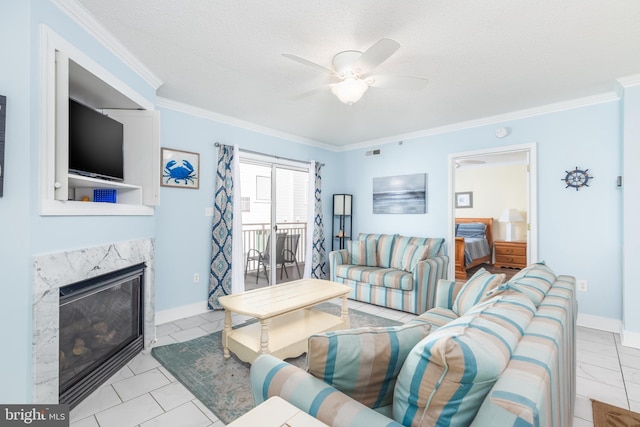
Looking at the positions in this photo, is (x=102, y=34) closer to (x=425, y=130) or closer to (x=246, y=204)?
(x=246, y=204)

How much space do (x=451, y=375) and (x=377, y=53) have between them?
1.75m

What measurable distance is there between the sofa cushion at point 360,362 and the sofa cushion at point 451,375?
8 cm

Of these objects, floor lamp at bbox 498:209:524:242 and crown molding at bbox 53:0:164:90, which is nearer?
crown molding at bbox 53:0:164:90

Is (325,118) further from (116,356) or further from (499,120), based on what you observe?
(116,356)

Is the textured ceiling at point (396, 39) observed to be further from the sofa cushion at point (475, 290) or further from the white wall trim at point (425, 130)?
the sofa cushion at point (475, 290)

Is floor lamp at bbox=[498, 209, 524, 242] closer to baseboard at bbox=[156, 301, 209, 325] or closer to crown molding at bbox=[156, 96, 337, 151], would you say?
crown molding at bbox=[156, 96, 337, 151]

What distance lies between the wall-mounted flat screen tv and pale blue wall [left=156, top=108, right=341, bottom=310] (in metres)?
0.90

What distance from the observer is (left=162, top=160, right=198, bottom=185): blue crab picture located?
10.8ft

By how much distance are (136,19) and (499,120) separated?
391 cm

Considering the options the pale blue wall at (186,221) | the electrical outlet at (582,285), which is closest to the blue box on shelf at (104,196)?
the pale blue wall at (186,221)

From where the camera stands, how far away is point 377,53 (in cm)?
182

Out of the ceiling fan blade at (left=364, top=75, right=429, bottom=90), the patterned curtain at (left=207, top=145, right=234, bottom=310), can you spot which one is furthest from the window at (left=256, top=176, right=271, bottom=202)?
the ceiling fan blade at (left=364, top=75, right=429, bottom=90)

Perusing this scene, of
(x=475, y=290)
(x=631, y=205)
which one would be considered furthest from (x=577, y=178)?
(x=475, y=290)

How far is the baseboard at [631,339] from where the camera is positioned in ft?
8.82
